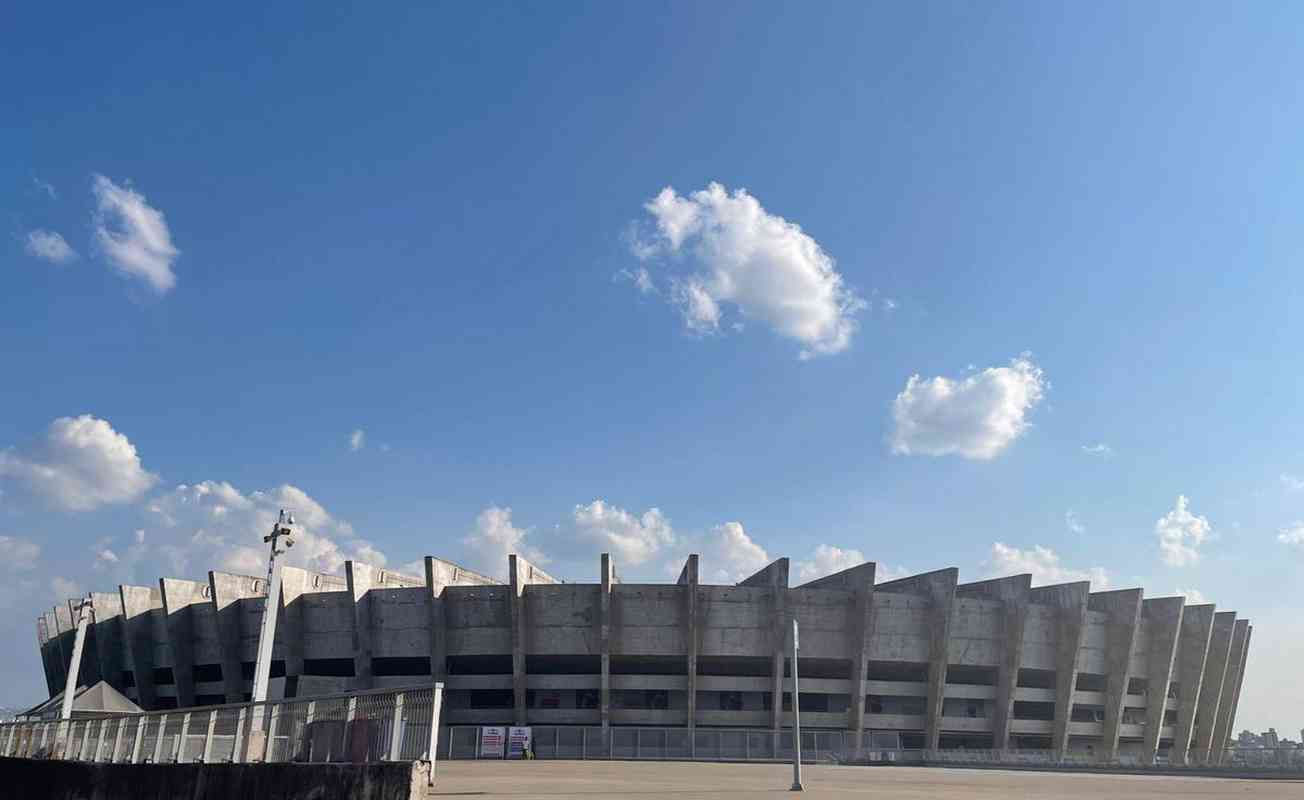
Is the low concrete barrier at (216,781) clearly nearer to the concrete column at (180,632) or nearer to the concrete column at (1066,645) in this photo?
the concrete column at (180,632)

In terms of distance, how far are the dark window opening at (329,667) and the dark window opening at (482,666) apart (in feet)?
23.2

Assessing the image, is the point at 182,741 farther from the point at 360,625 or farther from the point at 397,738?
the point at 360,625

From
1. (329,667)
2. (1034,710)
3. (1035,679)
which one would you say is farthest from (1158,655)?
(329,667)

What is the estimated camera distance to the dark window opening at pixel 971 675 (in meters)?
58.3

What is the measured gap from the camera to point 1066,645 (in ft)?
184

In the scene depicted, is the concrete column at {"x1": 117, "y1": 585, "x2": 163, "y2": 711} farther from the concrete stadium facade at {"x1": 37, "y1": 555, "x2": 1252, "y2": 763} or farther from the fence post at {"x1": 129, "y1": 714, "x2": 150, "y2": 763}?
the fence post at {"x1": 129, "y1": 714, "x2": 150, "y2": 763}

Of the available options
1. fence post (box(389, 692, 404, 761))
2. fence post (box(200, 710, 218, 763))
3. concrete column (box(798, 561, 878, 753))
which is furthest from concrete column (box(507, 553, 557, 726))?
fence post (box(389, 692, 404, 761))

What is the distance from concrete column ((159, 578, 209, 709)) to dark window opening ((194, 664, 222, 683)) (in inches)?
68.0

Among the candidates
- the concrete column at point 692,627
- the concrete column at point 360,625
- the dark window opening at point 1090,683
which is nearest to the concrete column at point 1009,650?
the dark window opening at point 1090,683

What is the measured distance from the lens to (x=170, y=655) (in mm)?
60000

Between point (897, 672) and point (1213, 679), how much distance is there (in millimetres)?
27876

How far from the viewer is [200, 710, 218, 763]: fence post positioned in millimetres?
16516

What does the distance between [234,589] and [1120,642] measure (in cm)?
5709

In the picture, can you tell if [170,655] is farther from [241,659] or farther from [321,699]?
[321,699]
